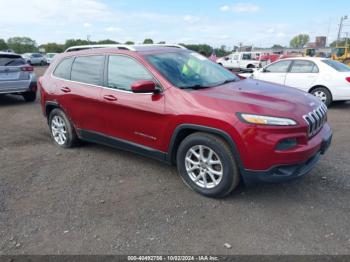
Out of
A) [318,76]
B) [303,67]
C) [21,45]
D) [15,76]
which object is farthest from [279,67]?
[21,45]

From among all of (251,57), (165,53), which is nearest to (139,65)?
(165,53)

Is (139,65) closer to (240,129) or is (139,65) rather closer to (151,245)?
(240,129)

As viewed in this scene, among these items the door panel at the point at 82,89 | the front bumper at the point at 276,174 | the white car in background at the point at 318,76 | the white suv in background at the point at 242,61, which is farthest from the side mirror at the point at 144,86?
the white suv in background at the point at 242,61

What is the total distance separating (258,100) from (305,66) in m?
6.52

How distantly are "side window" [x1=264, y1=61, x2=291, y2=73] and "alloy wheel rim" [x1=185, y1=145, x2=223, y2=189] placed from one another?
688cm

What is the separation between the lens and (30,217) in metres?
3.42

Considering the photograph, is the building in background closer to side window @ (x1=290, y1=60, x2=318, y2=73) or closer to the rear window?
side window @ (x1=290, y1=60, x2=318, y2=73)

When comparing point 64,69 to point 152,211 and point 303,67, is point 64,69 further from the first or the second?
point 303,67

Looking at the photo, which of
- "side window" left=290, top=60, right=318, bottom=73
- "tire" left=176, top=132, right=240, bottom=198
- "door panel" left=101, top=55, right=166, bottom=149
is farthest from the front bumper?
"side window" left=290, top=60, right=318, bottom=73

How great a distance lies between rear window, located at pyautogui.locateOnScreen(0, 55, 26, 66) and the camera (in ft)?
31.0

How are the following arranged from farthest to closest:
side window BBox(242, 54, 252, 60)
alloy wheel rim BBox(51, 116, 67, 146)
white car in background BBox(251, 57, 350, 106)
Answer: side window BBox(242, 54, 252, 60), white car in background BBox(251, 57, 350, 106), alloy wheel rim BBox(51, 116, 67, 146)

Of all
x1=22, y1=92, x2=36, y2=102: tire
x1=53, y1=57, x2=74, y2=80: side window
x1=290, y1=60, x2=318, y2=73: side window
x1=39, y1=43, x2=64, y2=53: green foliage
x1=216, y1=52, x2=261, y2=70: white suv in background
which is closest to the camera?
x1=53, y1=57, x2=74, y2=80: side window

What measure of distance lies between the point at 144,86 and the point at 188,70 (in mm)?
774

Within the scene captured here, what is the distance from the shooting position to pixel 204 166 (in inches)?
145
